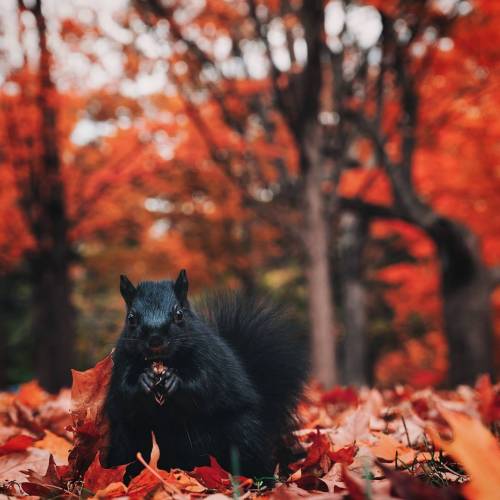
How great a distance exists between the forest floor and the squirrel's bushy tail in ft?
0.60

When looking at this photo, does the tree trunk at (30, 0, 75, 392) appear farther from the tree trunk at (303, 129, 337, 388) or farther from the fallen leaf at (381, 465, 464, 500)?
the fallen leaf at (381, 465, 464, 500)

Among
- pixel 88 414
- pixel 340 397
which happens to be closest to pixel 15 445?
pixel 88 414

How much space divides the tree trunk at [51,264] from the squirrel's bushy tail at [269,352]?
755cm

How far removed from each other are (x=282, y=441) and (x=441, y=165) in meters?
11.6

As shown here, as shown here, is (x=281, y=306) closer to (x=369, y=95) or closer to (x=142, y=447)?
(x=142, y=447)

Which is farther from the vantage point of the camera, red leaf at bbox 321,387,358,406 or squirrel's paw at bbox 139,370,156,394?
red leaf at bbox 321,387,358,406

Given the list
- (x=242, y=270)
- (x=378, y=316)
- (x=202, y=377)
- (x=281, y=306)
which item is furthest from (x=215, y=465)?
(x=378, y=316)

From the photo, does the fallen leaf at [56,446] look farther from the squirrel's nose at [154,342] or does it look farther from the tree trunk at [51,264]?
the tree trunk at [51,264]

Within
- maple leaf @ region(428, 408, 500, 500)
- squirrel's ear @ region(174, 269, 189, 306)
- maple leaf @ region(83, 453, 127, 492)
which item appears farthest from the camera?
squirrel's ear @ region(174, 269, 189, 306)

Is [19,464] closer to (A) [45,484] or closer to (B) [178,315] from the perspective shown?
(A) [45,484]

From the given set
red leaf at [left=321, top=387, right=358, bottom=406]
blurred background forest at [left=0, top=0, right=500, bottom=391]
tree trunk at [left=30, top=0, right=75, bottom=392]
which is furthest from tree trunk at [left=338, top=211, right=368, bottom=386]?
red leaf at [left=321, top=387, right=358, bottom=406]

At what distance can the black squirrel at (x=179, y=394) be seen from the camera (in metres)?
1.83

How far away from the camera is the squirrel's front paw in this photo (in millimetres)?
1796

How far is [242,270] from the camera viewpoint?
16.9 m
